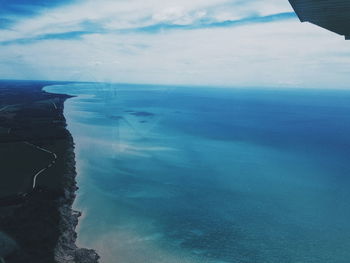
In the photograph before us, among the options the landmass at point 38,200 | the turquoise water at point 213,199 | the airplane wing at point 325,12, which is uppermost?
the airplane wing at point 325,12

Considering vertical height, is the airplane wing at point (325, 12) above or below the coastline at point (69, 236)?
above

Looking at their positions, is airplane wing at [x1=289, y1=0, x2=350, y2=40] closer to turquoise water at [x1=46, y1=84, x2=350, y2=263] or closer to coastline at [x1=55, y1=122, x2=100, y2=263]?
turquoise water at [x1=46, y1=84, x2=350, y2=263]

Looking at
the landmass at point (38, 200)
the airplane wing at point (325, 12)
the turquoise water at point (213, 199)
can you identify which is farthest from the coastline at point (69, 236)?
the airplane wing at point (325, 12)

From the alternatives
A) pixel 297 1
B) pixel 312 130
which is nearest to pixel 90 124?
pixel 312 130

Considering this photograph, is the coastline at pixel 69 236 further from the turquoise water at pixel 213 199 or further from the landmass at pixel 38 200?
the turquoise water at pixel 213 199

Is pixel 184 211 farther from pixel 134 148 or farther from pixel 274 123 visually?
pixel 274 123

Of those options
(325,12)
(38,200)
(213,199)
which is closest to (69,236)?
(38,200)
